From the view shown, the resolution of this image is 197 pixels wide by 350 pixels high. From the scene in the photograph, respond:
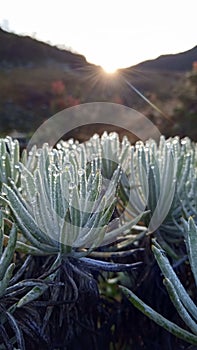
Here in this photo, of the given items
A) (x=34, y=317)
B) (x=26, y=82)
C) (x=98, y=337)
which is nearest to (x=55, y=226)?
(x=34, y=317)

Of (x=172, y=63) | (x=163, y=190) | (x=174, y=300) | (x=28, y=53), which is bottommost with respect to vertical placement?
(x=174, y=300)

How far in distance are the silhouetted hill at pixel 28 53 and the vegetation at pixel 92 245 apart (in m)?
24.3

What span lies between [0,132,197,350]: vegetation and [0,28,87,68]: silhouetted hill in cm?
2434

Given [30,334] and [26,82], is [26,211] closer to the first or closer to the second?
[30,334]

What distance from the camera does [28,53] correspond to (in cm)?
2652

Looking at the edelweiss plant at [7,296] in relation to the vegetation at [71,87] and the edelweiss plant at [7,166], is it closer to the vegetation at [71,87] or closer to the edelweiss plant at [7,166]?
the edelweiss plant at [7,166]

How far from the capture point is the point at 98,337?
1254 mm

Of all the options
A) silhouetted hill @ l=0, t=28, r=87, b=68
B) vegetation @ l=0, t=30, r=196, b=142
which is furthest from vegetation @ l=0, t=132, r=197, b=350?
silhouetted hill @ l=0, t=28, r=87, b=68

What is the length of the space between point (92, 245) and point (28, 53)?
26.5 metres

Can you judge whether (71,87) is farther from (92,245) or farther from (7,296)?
(7,296)

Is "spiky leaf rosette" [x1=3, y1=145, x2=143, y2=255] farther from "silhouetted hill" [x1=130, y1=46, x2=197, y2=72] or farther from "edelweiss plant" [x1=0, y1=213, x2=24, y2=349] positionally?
"silhouetted hill" [x1=130, y1=46, x2=197, y2=72]

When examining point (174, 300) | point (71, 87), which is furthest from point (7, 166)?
point (71, 87)

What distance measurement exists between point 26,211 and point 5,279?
16cm

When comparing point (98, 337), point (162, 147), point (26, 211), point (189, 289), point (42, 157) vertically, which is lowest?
point (98, 337)
